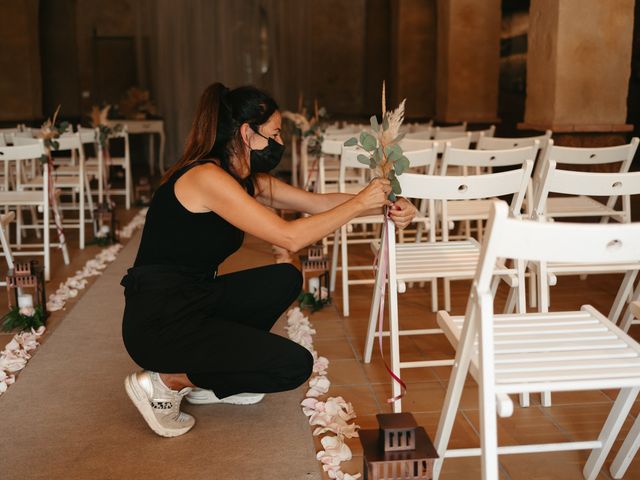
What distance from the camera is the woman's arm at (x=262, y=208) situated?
8.23ft

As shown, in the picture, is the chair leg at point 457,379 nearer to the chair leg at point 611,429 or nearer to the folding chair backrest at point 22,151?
the chair leg at point 611,429

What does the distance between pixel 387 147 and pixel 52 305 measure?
2719mm

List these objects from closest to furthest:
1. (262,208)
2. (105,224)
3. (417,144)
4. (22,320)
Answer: (262,208), (22,320), (417,144), (105,224)

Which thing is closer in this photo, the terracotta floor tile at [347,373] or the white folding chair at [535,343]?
the white folding chair at [535,343]

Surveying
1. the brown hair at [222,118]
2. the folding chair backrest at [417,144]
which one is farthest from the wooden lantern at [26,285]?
the folding chair backrest at [417,144]

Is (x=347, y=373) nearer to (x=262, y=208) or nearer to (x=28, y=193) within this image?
(x=262, y=208)

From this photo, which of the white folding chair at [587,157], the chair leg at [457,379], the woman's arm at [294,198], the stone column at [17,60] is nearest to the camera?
the chair leg at [457,379]

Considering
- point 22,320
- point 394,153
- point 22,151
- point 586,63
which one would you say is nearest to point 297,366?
point 394,153

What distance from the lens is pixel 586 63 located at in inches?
232

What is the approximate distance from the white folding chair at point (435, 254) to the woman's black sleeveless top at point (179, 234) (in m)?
0.62

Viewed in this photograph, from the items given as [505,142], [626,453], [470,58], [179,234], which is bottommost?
[626,453]

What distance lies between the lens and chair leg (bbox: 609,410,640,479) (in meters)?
2.31

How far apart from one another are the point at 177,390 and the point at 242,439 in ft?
Result: 1.02

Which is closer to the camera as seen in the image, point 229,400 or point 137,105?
point 229,400
